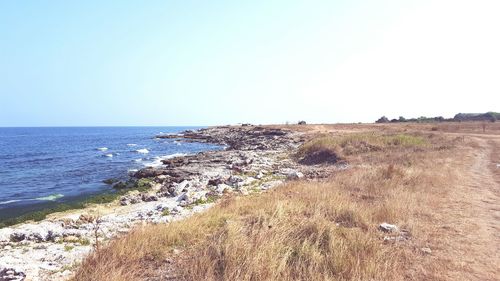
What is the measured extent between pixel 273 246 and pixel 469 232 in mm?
5739

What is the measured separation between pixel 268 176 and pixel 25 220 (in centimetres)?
1274

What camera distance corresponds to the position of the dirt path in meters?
6.86

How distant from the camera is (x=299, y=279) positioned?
5.86 metres

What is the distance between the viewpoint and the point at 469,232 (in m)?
9.18

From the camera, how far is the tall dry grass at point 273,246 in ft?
19.9

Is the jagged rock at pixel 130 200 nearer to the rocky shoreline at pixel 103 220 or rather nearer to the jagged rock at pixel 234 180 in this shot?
the rocky shoreline at pixel 103 220

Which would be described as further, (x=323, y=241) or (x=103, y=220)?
(x=103, y=220)

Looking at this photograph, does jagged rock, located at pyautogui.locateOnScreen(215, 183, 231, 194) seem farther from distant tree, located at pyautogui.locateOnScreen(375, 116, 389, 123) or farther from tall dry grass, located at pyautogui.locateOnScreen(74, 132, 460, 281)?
distant tree, located at pyautogui.locateOnScreen(375, 116, 389, 123)

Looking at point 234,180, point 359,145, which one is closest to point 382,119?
point 359,145

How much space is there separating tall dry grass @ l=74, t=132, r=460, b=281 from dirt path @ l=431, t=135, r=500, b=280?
66 centimetres

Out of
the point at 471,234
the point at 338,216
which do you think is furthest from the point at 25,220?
the point at 471,234

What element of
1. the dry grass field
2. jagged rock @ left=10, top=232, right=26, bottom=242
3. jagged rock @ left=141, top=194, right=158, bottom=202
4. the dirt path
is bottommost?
jagged rock @ left=141, top=194, right=158, bottom=202

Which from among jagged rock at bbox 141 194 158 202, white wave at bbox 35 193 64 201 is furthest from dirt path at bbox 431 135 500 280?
white wave at bbox 35 193 64 201

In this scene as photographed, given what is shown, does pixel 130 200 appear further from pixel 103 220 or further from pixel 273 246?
pixel 273 246
